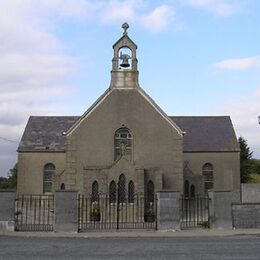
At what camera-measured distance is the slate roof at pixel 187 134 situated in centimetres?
4397

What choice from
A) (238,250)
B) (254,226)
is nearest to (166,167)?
(254,226)

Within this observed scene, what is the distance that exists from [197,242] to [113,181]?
573 inches

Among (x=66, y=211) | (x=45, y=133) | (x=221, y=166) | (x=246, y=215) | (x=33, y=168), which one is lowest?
(x=246, y=215)

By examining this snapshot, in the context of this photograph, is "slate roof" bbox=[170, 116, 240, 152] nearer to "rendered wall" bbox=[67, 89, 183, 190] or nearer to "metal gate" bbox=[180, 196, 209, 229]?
"rendered wall" bbox=[67, 89, 183, 190]

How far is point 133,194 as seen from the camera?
32.1 meters

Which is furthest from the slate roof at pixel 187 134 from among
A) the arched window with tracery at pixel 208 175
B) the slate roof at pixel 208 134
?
the arched window with tracery at pixel 208 175


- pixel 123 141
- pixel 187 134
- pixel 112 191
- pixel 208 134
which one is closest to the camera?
pixel 112 191

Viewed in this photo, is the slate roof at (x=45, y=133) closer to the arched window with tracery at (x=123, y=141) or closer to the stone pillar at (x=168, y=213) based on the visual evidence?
the arched window with tracery at (x=123, y=141)

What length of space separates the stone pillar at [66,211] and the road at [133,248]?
2127mm

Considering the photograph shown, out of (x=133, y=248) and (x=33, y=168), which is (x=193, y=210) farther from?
(x=133, y=248)

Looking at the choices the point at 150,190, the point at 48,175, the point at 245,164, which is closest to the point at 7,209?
the point at 150,190

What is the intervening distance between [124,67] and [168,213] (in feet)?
47.6

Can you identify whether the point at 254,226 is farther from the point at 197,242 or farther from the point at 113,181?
the point at 113,181

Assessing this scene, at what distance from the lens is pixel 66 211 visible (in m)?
22.3
